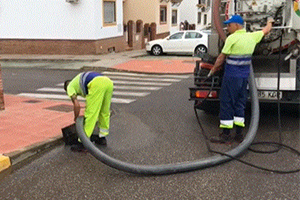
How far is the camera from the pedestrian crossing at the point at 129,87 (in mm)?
9516

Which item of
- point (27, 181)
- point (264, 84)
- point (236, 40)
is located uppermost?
point (236, 40)

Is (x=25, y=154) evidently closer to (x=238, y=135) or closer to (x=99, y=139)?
(x=99, y=139)

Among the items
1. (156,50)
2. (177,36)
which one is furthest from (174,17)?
(177,36)

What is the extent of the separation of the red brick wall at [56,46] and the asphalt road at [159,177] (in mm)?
12972

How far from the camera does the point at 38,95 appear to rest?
978 cm

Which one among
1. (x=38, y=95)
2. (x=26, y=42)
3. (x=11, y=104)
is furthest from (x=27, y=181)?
(x=26, y=42)

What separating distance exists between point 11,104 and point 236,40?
541 cm

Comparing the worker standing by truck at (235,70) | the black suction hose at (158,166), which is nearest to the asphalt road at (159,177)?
the black suction hose at (158,166)

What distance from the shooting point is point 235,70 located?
5203 millimetres

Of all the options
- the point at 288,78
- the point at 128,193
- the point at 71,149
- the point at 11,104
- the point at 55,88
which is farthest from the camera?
the point at 55,88

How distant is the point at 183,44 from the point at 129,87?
9479 millimetres

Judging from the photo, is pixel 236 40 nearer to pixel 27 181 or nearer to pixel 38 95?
pixel 27 181

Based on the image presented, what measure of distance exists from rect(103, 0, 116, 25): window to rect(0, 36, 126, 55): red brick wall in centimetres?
104

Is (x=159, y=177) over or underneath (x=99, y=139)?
underneath
